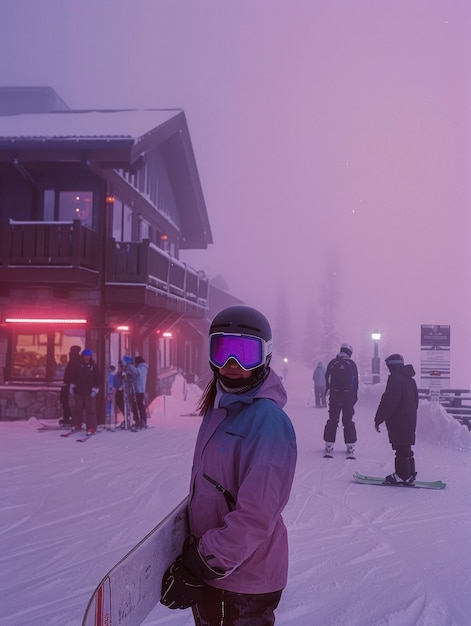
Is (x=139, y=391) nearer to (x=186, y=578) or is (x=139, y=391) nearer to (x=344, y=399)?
(x=344, y=399)

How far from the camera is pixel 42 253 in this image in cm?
1259

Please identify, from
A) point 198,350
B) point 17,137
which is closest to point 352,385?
point 17,137

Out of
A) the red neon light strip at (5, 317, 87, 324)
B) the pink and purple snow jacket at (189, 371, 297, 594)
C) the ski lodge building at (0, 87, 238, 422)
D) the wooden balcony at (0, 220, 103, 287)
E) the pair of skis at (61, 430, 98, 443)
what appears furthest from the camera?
the red neon light strip at (5, 317, 87, 324)

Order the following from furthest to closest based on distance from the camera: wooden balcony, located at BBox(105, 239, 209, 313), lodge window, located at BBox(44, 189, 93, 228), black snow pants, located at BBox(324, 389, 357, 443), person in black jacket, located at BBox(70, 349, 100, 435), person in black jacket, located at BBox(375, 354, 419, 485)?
lodge window, located at BBox(44, 189, 93, 228) → wooden balcony, located at BBox(105, 239, 209, 313) → person in black jacket, located at BBox(70, 349, 100, 435) → black snow pants, located at BBox(324, 389, 357, 443) → person in black jacket, located at BBox(375, 354, 419, 485)

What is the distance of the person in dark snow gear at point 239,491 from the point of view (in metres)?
2.06

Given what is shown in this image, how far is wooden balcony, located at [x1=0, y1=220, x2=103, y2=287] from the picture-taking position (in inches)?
493

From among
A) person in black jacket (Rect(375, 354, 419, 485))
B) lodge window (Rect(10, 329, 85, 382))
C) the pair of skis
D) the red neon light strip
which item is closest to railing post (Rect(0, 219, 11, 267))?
the red neon light strip

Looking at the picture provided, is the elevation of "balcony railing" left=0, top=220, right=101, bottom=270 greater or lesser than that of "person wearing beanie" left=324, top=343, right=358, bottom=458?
Answer: greater

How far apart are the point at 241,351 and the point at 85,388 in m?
10.0

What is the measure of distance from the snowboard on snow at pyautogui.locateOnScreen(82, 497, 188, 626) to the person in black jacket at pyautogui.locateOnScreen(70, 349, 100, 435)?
379 inches

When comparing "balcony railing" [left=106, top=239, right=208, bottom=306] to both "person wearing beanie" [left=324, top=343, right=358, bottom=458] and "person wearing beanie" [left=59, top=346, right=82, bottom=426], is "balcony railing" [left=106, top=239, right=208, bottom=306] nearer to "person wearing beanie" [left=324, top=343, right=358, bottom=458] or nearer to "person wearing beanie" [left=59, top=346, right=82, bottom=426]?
"person wearing beanie" [left=59, top=346, right=82, bottom=426]

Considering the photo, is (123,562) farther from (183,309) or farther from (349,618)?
(183,309)

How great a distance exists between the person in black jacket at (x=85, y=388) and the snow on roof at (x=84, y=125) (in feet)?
17.4

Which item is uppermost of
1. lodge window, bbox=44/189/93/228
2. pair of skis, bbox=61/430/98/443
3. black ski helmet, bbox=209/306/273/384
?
lodge window, bbox=44/189/93/228
